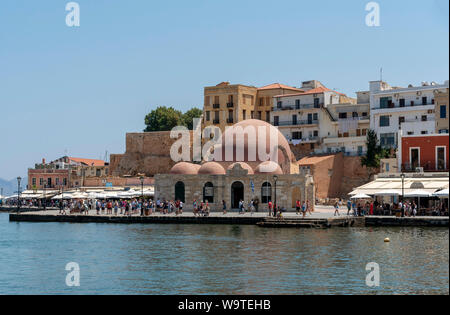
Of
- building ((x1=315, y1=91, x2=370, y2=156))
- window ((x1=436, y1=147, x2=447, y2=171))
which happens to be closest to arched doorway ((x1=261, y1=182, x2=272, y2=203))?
window ((x1=436, y1=147, x2=447, y2=171))

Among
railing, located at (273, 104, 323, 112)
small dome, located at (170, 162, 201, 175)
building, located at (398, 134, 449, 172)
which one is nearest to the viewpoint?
building, located at (398, 134, 449, 172)

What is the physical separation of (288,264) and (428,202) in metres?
19.8

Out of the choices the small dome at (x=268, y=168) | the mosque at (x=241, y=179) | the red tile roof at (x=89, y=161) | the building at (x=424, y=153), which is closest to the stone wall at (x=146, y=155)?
the red tile roof at (x=89, y=161)

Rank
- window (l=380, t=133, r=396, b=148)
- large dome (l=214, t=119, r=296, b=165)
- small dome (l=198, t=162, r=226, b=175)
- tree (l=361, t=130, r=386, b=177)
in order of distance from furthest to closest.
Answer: window (l=380, t=133, r=396, b=148) < tree (l=361, t=130, r=386, b=177) < large dome (l=214, t=119, r=296, b=165) < small dome (l=198, t=162, r=226, b=175)

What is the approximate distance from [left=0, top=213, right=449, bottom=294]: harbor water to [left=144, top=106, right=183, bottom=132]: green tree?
54050 millimetres

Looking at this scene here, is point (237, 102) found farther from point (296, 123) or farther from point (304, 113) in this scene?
point (304, 113)

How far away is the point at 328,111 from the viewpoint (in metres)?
65.4

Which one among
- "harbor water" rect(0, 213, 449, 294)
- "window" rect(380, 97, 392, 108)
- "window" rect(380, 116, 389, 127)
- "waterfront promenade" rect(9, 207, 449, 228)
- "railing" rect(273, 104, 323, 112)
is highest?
"railing" rect(273, 104, 323, 112)

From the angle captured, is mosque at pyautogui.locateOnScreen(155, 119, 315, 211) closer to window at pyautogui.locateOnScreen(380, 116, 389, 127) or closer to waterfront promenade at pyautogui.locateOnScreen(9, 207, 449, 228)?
waterfront promenade at pyautogui.locateOnScreen(9, 207, 449, 228)

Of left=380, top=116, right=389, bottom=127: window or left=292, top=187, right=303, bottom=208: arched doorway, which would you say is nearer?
left=292, top=187, right=303, bottom=208: arched doorway

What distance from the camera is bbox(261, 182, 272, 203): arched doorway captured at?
43.6 m

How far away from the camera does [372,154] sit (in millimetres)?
57969
